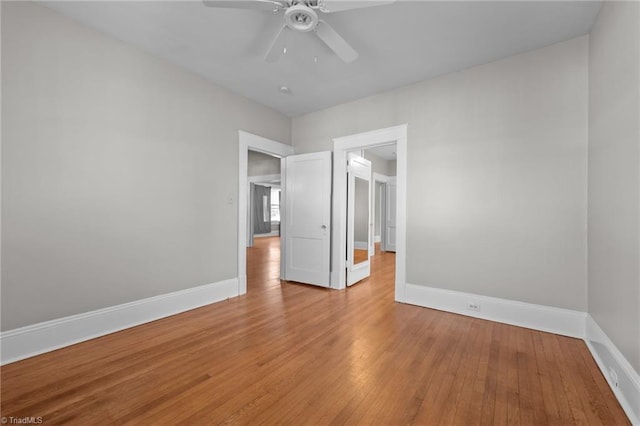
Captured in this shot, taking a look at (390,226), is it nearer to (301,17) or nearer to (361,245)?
(361,245)

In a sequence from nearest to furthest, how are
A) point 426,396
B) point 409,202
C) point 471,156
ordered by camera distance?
1. point 426,396
2. point 471,156
3. point 409,202

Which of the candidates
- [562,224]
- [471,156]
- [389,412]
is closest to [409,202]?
[471,156]

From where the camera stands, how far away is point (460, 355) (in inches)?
91.4

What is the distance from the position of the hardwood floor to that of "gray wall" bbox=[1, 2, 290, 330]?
1.91ft

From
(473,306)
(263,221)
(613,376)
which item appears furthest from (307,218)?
(263,221)

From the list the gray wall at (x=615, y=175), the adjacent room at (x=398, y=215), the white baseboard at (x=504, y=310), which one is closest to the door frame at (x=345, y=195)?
the adjacent room at (x=398, y=215)

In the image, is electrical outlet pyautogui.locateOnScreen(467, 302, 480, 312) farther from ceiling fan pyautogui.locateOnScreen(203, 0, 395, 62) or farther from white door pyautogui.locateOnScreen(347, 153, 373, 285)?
ceiling fan pyautogui.locateOnScreen(203, 0, 395, 62)

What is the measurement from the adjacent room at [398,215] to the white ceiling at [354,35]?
25 millimetres

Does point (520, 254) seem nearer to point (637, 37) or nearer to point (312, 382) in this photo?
point (637, 37)

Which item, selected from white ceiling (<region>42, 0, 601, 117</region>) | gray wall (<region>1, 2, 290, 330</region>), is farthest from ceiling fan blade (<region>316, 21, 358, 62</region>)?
gray wall (<region>1, 2, 290, 330</region>)

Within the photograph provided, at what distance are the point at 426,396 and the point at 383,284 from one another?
9.36 ft

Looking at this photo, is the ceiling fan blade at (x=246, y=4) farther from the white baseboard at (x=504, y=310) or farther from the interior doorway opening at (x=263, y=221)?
the interior doorway opening at (x=263, y=221)

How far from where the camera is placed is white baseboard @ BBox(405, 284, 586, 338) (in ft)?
8.80

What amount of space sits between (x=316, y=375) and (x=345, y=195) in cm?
285
